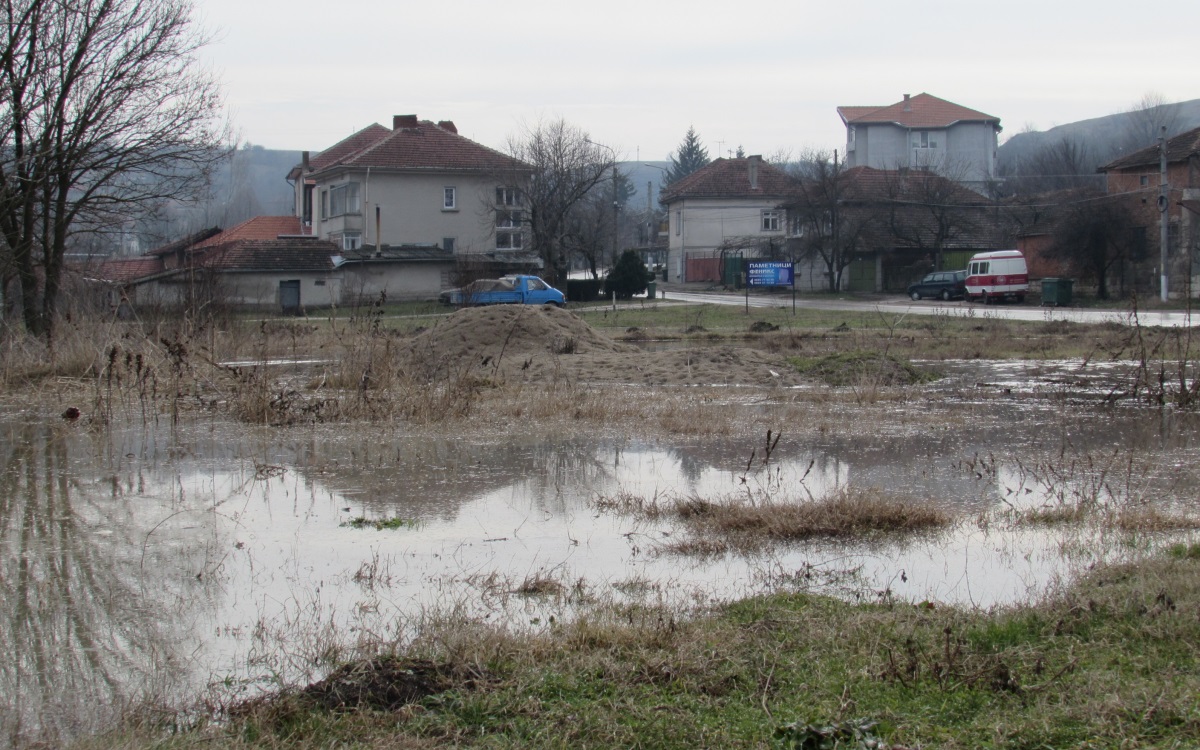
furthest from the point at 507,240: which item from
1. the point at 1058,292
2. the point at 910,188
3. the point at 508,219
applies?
the point at 1058,292

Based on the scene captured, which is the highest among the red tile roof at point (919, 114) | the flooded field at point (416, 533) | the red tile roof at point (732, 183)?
the red tile roof at point (919, 114)

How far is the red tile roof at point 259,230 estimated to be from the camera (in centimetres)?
6700

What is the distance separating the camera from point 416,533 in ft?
27.0

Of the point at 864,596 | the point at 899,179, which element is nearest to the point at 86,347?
the point at 864,596

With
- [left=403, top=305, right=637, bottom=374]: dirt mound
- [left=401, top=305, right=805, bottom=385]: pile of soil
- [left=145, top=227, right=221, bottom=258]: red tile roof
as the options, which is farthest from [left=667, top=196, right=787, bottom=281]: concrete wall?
[left=401, top=305, right=805, bottom=385]: pile of soil

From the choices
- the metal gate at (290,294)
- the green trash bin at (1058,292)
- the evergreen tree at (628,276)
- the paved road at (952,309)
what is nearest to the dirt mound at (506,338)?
the paved road at (952,309)

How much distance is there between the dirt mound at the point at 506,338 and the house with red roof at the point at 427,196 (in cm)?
3764

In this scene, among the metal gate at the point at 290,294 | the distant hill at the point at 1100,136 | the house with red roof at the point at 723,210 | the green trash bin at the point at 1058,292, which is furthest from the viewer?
the distant hill at the point at 1100,136

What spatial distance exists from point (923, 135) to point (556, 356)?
85.9 m

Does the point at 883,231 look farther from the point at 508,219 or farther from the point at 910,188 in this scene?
the point at 508,219

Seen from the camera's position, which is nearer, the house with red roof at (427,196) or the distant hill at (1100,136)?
the house with red roof at (427,196)

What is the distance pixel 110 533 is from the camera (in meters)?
8.22

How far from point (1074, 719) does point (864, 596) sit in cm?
209

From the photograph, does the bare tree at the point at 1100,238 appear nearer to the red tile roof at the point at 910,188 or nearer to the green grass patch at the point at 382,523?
the red tile roof at the point at 910,188
